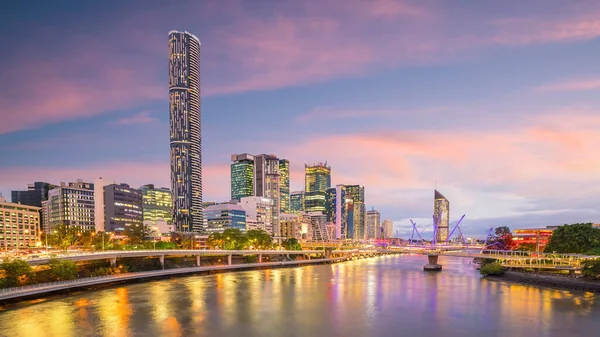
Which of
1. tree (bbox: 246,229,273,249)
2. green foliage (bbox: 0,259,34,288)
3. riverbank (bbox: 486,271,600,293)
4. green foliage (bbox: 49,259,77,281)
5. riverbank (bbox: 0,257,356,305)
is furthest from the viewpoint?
tree (bbox: 246,229,273,249)

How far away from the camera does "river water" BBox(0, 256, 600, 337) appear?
4209cm

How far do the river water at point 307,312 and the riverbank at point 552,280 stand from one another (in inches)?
86.8

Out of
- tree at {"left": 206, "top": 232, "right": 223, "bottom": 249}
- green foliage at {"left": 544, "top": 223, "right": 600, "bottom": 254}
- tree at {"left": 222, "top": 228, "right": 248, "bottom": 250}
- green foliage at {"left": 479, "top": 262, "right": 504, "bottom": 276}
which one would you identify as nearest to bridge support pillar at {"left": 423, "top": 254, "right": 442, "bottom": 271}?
green foliage at {"left": 479, "top": 262, "right": 504, "bottom": 276}

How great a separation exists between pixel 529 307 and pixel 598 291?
664 inches

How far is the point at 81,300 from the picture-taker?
55.8 metres

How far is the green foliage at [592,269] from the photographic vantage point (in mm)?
63219

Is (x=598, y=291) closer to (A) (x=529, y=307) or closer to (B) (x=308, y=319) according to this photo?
(A) (x=529, y=307)

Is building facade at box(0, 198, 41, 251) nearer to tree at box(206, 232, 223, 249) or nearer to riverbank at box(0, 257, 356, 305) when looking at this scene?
tree at box(206, 232, 223, 249)

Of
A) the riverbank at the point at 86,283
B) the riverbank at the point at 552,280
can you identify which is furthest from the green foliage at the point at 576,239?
the riverbank at the point at 86,283

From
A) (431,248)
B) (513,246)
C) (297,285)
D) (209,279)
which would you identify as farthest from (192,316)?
(513,246)

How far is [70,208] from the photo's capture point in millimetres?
182125

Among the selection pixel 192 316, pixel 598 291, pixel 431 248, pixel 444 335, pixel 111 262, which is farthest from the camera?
pixel 431 248

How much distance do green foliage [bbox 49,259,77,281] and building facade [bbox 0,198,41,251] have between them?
10810 cm

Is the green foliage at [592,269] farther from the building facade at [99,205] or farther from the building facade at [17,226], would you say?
the building facade at [99,205]
